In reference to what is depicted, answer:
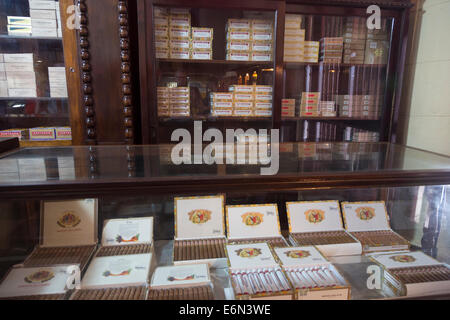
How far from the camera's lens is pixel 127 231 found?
1120 mm

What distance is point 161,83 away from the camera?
2.08 metres

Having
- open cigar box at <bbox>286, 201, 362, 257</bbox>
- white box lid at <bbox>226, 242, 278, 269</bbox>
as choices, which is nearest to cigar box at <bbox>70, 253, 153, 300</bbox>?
white box lid at <bbox>226, 242, 278, 269</bbox>

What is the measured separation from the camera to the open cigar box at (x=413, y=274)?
3.02 feet

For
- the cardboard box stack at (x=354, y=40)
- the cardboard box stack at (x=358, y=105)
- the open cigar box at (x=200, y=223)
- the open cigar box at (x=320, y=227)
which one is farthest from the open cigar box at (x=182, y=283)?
the cardboard box stack at (x=354, y=40)

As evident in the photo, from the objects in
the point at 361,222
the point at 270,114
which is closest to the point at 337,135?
the point at 270,114

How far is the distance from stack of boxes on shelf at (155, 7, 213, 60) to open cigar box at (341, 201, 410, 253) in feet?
4.61

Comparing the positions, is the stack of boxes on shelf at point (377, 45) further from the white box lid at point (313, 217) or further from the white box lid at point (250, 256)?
the white box lid at point (250, 256)

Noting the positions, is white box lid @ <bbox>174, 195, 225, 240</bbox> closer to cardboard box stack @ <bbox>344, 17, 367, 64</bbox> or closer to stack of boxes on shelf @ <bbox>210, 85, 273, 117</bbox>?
stack of boxes on shelf @ <bbox>210, 85, 273, 117</bbox>

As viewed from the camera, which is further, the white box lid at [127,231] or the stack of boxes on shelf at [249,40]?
the stack of boxes on shelf at [249,40]

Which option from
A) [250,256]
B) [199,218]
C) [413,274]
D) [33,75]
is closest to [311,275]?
[250,256]

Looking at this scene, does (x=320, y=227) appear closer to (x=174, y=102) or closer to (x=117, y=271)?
(x=117, y=271)

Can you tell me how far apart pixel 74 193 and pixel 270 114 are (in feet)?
5.30

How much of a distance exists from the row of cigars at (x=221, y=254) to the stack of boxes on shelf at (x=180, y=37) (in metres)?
1.29

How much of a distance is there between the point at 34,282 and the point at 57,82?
1.55 metres
